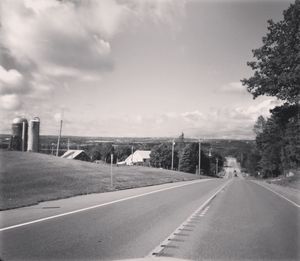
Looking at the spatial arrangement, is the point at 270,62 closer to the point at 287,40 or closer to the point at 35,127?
the point at 287,40

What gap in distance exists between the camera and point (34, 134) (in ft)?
243

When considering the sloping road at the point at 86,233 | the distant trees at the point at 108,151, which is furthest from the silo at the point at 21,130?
the distant trees at the point at 108,151

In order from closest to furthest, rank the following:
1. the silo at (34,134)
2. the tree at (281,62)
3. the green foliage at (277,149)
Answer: the tree at (281,62) → the green foliage at (277,149) → the silo at (34,134)

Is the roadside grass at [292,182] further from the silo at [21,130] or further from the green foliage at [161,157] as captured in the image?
the green foliage at [161,157]

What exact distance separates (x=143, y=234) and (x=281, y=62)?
29.8m

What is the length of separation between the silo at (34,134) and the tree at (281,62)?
43807mm

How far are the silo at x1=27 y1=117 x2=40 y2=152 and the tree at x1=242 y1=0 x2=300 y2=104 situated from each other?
1725 inches

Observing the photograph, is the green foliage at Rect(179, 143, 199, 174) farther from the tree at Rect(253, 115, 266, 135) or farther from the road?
the road

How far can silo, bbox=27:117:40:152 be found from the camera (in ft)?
240

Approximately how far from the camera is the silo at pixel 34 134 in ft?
240

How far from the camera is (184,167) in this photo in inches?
4791

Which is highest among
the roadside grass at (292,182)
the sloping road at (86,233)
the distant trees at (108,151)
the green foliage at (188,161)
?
the distant trees at (108,151)

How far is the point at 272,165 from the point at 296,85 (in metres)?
68.8

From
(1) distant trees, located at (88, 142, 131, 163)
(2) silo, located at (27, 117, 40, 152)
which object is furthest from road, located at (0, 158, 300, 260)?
(1) distant trees, located at (88, 142, 131, 163)
